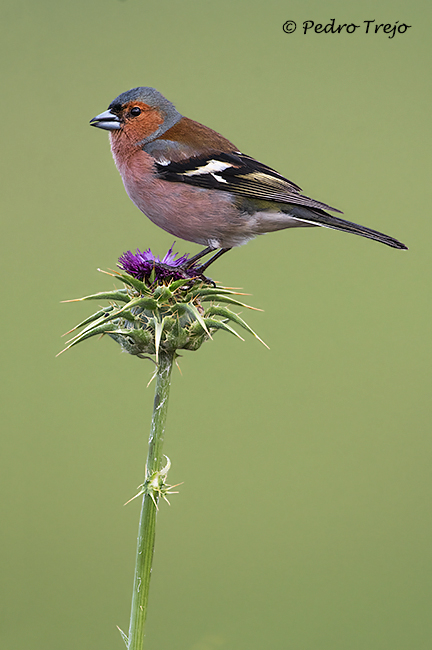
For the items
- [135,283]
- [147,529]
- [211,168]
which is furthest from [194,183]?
[147,529]

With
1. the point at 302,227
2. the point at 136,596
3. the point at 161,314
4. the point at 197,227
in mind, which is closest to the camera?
the point at 136,596

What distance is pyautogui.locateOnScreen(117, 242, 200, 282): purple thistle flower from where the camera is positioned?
298cm

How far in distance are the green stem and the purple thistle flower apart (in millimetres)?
553

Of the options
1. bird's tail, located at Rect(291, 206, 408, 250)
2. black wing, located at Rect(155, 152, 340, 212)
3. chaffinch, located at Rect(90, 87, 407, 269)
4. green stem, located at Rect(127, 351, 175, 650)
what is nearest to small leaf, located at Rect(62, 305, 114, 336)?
green stem, located at Rect(127, 351, 175, 650)

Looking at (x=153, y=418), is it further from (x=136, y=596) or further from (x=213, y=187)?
(x=213, y=187)

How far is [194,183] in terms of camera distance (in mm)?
3307

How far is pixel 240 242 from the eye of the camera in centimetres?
345

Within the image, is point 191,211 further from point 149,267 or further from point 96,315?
point 96,315

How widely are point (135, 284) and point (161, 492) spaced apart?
3.46 ft

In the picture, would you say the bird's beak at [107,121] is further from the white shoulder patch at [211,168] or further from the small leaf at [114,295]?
the small leaf at [114,295]

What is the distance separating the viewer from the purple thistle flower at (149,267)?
2.98 m

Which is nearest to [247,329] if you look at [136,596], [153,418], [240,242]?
[153,418]

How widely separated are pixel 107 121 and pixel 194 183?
2.14ft

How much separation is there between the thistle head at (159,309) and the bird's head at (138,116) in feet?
2.79
